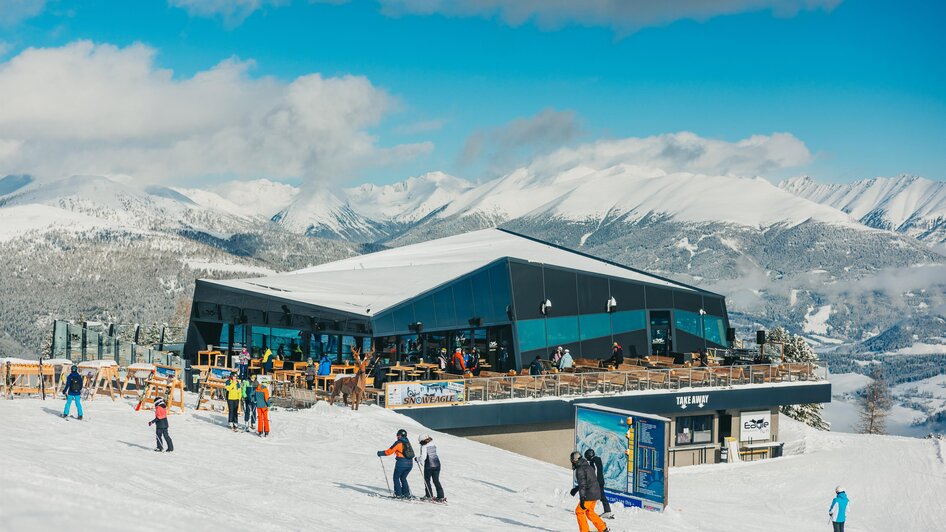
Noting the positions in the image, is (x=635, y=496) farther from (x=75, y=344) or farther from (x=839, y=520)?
(x=75, y=344)

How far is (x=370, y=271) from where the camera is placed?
1729 inches

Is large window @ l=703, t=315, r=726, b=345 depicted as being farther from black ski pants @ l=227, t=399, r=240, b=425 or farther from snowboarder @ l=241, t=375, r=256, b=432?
black ski pants @ l=227, t=399, r=240, b=425

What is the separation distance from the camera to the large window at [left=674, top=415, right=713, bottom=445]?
3628cm

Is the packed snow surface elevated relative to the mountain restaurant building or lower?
lower

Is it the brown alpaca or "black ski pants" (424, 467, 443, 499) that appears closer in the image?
"black ski pants" (424, 467, 443, 499)

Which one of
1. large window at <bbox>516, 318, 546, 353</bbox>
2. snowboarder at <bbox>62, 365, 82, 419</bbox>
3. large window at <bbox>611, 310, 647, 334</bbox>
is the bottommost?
snowboarder at <bbox>62, 365, 82, 419</bbox>

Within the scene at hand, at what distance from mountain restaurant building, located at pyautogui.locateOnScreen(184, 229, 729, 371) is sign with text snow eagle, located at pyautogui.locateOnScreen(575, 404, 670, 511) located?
46.3 ft

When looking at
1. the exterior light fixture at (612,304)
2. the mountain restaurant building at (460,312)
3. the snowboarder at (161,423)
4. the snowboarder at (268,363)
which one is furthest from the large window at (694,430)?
the snowboarder at (161,423)

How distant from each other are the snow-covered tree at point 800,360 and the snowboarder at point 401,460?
5238cm

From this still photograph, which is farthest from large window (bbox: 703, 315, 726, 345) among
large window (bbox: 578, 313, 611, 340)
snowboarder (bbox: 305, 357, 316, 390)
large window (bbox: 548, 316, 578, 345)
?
snowboarder (bbox: 305, 357, 316, 390)

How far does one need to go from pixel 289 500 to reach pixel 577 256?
34631mm

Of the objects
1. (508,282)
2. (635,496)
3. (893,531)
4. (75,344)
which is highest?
(508,282)

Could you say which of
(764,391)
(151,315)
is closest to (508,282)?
(764,391)

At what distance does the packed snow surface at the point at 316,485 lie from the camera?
13078 millimetres
